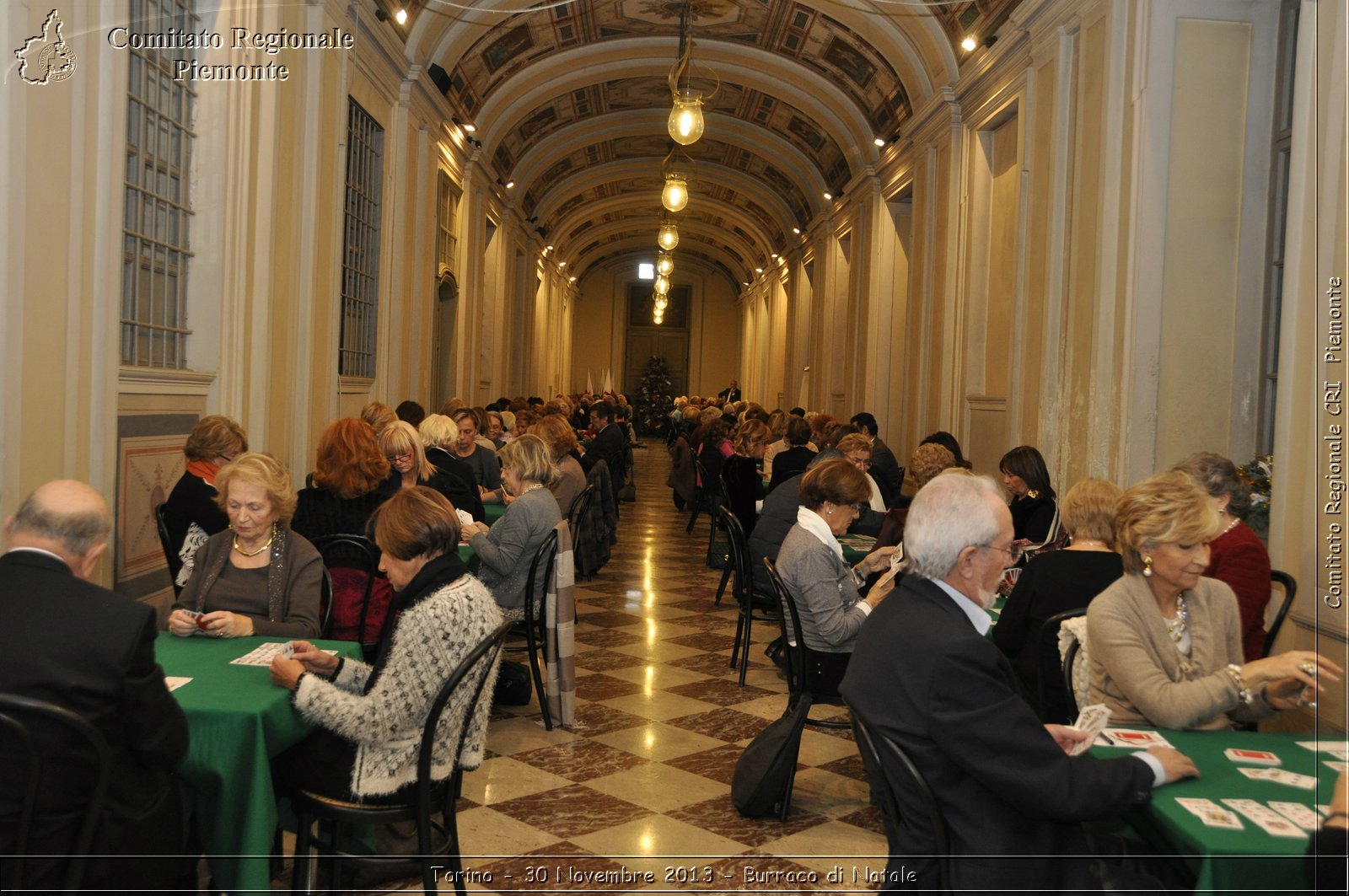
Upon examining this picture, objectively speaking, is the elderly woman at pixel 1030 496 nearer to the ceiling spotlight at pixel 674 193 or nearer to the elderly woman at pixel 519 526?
the elderly woman at pixel 519 526

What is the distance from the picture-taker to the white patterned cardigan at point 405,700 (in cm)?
283

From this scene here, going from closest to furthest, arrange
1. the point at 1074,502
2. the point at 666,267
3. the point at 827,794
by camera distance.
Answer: the point at 1074,502
the point at 827,794
the point at 666,267

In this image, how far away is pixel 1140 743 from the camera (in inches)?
103

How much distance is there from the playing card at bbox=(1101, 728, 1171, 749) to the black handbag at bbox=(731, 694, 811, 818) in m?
1.51

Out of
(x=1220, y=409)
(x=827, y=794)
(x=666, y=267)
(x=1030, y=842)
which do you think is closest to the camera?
(x=1030, y=842)

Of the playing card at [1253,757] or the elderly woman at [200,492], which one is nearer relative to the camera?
the playing card at [1253,757]

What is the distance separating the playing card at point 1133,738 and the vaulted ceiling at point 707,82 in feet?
24.5

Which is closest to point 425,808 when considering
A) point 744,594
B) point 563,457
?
point 744,594

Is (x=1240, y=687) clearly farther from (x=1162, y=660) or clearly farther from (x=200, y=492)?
(x=200, y=492)

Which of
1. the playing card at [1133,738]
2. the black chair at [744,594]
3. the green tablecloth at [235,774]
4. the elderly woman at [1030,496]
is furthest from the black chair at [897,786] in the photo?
the elderly woman at [1030,496]

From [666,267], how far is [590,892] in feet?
64.0

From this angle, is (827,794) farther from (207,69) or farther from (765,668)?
(207,69)

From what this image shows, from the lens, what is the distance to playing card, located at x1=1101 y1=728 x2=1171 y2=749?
8.55 ft

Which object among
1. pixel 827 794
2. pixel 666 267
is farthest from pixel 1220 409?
pixel 666 267
